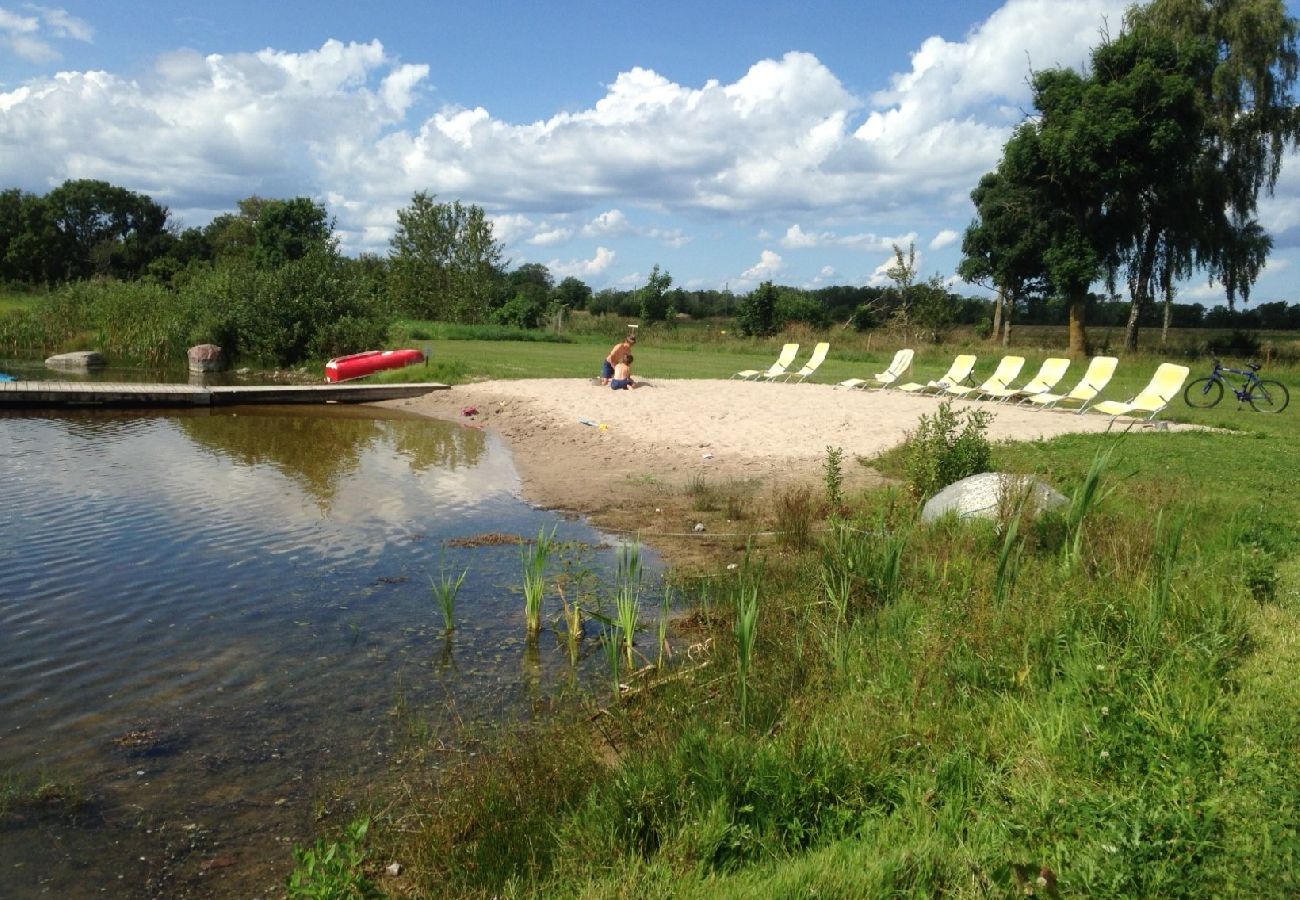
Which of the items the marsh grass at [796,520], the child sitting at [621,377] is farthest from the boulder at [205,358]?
the marsh grass at [796,520]

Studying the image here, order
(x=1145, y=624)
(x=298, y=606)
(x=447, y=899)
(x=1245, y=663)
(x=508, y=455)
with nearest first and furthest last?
(x=447, y=899) → (x=1245, y=663) → (x=1145, y=624) → (x=298, y=606) → (x=508, y=455)

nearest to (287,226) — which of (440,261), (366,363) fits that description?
(440,261)

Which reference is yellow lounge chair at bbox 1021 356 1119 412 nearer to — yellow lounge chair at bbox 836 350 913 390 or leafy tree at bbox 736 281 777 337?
yellow lounge chair at bbox 836 350 913 390

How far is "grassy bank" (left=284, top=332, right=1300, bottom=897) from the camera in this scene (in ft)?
10.7

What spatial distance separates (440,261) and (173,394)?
38.9 m

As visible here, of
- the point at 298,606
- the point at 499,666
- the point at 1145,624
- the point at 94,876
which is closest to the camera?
the point at 94,876

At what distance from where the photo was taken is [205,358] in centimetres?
2552

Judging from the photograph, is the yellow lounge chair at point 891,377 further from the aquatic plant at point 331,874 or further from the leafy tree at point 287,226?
the leafy tree at point 287,226

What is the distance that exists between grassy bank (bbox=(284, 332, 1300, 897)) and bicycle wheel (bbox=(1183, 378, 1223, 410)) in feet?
43.6

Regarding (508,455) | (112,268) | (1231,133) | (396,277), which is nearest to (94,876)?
(508,455)

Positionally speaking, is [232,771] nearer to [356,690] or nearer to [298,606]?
[356,690]

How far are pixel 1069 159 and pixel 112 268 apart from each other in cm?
6327

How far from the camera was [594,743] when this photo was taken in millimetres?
4527

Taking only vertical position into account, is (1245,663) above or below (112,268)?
below
